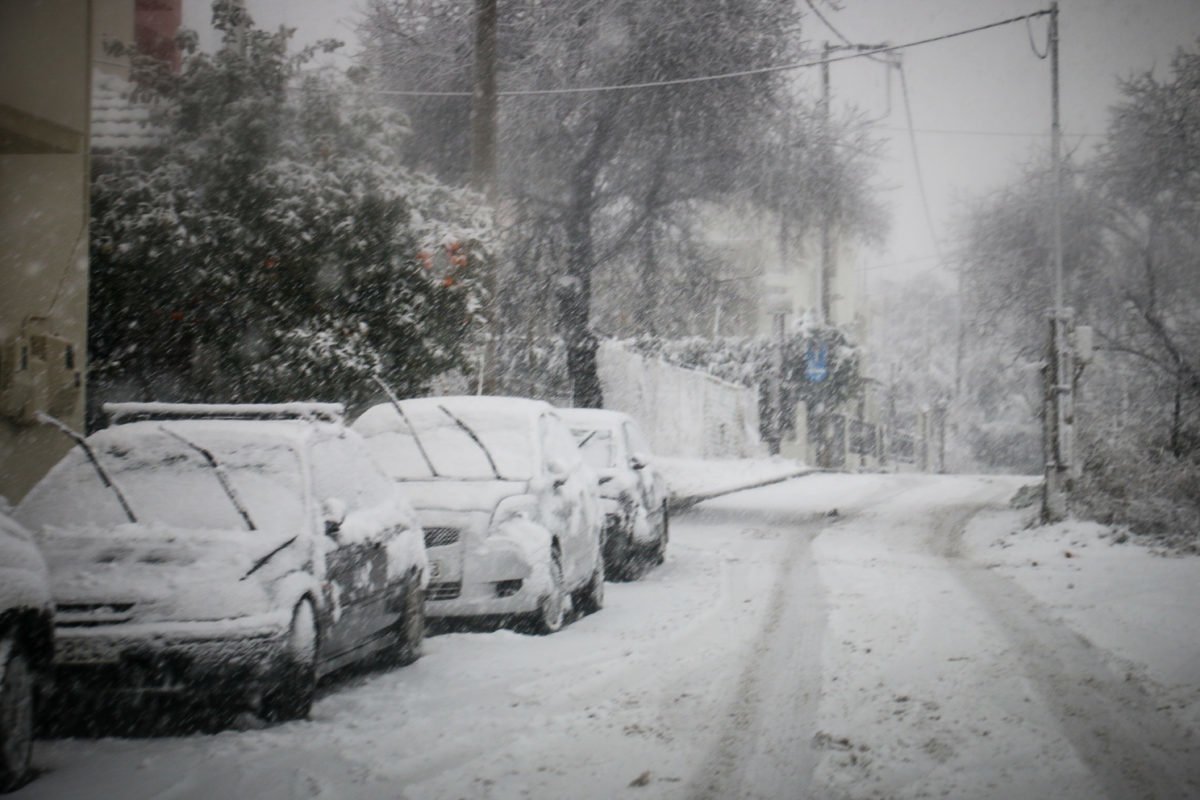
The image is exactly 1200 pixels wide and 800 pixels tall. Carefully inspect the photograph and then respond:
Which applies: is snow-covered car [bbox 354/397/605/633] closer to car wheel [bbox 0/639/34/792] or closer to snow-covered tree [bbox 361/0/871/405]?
car wheel [bbox 0/639/34/792]

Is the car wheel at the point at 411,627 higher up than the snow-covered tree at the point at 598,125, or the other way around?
the snow-covered tree at the point at 598,125

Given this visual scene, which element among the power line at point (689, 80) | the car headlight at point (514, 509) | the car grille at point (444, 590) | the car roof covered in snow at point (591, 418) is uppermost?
the power line at point (689, 80)

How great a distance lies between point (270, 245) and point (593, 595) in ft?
16.1

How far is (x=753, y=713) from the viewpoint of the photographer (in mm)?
7070

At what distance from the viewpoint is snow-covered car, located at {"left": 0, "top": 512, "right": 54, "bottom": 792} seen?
5395 mm

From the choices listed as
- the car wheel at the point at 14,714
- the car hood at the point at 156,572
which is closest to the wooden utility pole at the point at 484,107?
the car hood at the point at 156,572

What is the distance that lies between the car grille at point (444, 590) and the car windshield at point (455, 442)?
1044 millimetres

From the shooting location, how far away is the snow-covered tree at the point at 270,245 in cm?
1320

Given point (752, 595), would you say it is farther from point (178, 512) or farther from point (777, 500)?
point (777, 500)

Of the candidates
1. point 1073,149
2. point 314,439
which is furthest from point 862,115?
point 314,439

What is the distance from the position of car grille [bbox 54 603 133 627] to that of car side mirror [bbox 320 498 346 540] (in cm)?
116

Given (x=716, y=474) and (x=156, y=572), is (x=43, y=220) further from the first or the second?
(x=716, y=474)

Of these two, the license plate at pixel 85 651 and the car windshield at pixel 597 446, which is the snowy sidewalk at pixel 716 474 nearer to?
the car windshield at pixel 597 446

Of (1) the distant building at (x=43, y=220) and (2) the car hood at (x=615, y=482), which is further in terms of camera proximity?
(2) the car hood at (x=615, y=482)
